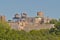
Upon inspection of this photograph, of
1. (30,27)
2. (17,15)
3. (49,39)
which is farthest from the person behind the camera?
(17,15)

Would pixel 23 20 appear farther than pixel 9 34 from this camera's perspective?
Yes

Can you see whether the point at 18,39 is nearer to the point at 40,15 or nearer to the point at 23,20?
the point at 23,20

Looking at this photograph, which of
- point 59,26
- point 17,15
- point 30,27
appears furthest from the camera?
point 17,15

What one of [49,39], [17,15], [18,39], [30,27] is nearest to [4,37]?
[18,39]

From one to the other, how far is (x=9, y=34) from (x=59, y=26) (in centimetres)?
3784

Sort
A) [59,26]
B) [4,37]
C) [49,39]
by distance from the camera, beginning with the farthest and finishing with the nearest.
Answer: [59,26], [49,39], [4,37]

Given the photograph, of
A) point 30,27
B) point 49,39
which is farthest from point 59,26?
point 49,39

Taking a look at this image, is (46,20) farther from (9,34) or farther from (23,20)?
(9,34)

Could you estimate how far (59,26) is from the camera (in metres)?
74.7

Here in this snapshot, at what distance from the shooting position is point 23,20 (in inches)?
4129

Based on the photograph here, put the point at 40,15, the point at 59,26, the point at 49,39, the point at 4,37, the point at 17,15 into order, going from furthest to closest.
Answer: the point at 40,15 → the point at 17,15 → the point at 59,26 → the point at 49,39 → the point at 4,37

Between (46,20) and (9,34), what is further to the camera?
(46,20)

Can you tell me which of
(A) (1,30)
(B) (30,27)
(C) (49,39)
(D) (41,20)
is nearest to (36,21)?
(D) (41,20)

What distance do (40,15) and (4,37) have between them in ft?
253
